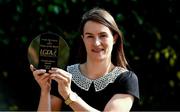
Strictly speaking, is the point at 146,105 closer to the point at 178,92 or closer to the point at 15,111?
the point at 178,92

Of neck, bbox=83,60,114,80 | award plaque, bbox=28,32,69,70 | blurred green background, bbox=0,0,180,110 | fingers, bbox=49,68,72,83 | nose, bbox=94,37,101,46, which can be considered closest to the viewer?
fingers, bbox=49,68,72,83

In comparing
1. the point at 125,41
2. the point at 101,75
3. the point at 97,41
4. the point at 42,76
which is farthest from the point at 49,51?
the point at 125,41

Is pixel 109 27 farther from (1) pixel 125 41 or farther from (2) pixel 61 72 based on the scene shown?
(1) pixel 125 41

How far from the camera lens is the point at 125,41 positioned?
15.6 ft

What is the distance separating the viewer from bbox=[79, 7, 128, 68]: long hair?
10.4 feet

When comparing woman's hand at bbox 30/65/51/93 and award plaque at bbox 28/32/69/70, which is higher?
award plaque at bbox 28/32/69/70

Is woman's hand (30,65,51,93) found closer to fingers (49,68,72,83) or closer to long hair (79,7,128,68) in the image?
fingers (49,68,72,83)

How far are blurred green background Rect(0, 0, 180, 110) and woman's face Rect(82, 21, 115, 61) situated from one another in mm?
1414

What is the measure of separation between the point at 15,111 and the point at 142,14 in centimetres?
143

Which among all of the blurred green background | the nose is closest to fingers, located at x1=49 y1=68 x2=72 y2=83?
the nose

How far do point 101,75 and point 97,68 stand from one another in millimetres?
51

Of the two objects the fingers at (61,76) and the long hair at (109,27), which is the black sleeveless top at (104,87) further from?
the fingers at (61,76)

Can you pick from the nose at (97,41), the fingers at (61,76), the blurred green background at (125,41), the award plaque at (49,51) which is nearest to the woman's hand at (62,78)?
the fingers at (61,76)

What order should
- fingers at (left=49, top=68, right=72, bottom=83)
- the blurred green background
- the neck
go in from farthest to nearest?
the blurred green background, the neck, fingers at (left=49, top=68, right=72, bottom=83)
